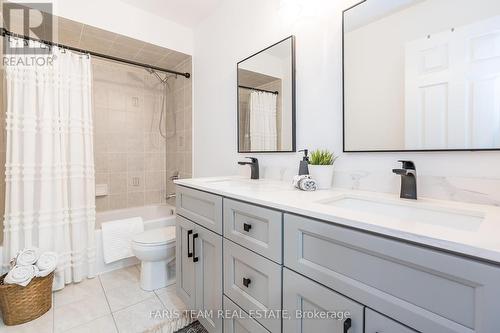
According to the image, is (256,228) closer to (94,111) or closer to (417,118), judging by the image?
(417,118)

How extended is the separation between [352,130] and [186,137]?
77.4 inches

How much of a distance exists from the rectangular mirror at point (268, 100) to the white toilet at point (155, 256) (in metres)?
0.95

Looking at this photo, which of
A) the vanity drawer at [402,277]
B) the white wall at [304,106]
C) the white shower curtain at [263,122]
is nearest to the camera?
the vanity drawer at [402,277]

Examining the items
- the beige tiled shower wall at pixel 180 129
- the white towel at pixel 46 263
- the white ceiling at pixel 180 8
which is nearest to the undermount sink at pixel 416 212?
the white towel at pixel 46 263

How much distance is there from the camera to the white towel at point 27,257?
152 centimetres

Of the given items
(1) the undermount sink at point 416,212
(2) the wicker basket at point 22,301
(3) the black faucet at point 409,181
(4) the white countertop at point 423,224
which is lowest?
(2) the wicker basket at point 22,301

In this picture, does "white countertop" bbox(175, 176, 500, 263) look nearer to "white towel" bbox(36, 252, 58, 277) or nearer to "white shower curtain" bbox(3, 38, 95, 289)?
"white towel" bbox(36, 252, 58, 277)

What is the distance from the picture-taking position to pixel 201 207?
1311 millimetres

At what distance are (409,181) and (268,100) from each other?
103 cm

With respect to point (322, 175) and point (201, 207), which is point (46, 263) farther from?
point (322, 175)

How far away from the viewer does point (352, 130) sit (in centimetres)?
121

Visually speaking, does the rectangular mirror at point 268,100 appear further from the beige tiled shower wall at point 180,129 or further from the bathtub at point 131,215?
the bathtub at point 131,215

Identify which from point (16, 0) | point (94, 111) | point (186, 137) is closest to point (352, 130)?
point (186, 137)

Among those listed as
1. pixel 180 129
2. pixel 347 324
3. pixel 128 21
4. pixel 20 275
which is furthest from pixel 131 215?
pixel 347 324
